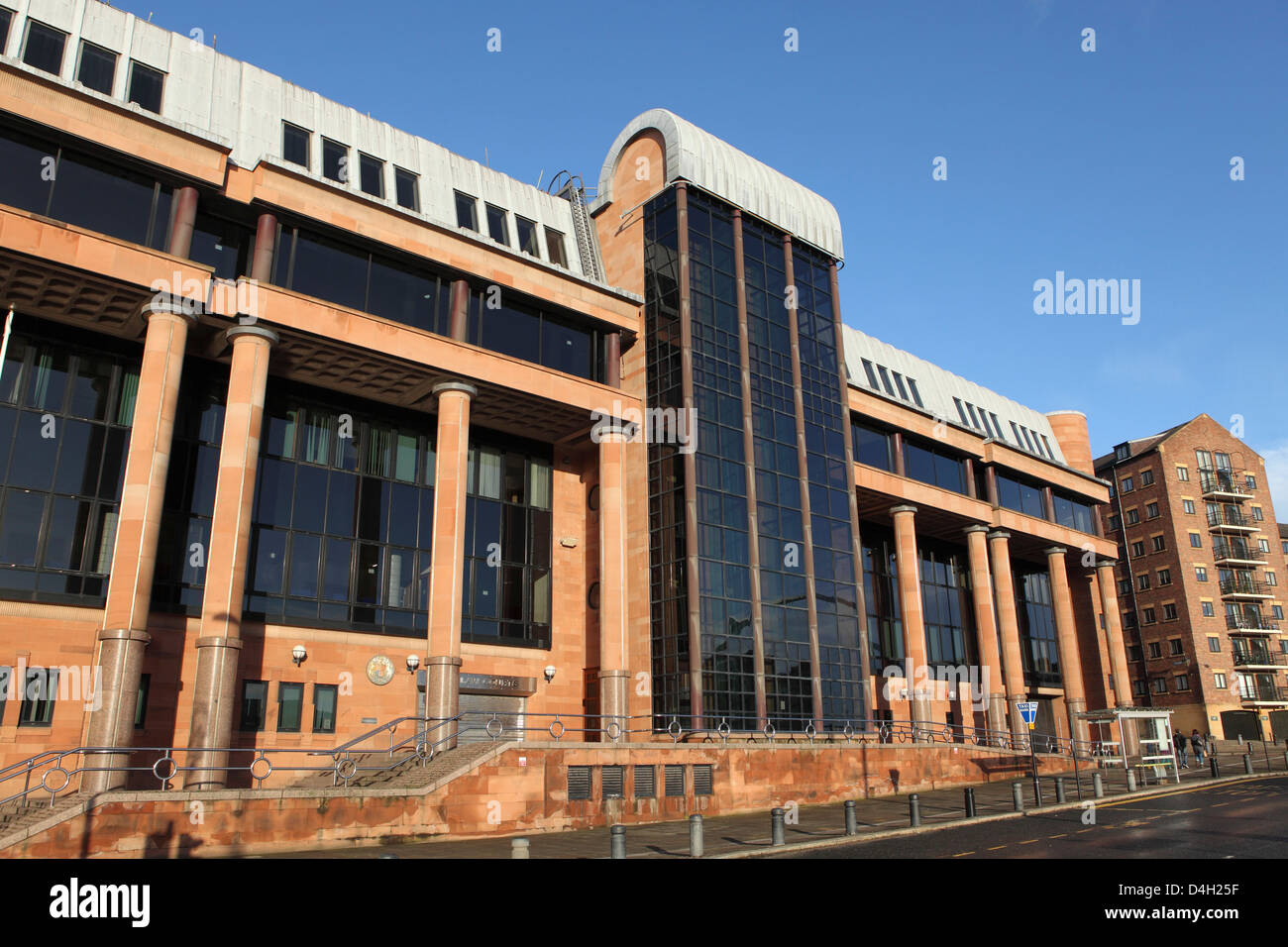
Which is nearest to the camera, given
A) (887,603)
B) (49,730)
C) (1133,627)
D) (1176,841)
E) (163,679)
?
(1176,841)

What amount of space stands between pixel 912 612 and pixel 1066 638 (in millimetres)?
14695

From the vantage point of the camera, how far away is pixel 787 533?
37062 millimetres

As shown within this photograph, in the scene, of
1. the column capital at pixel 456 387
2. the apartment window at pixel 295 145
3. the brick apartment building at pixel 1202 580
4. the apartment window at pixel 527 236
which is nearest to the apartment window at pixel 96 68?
the apartment window at pixel 295 145

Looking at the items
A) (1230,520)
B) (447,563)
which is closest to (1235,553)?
(1230,520)

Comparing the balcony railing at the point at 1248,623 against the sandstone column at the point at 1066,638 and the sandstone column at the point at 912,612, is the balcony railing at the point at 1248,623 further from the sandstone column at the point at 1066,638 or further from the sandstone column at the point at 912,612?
the sandstone column at the point at 912,612

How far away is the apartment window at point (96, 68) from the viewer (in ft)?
85.9

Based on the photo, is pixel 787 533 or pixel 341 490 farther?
pixel 787 533

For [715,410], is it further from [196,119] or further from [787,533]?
[196,119]

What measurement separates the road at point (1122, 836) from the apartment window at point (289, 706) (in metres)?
16.3

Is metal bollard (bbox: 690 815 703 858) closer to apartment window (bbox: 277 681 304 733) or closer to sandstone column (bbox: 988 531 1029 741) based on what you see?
apartment window (bbox: 277 681 304 733)

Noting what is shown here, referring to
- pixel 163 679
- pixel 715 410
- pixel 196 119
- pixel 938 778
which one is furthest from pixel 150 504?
pixel 938 778

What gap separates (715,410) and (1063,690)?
33735 millimetres

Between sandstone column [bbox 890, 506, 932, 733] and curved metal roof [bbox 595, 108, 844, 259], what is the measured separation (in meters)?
13.6

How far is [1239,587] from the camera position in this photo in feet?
263
